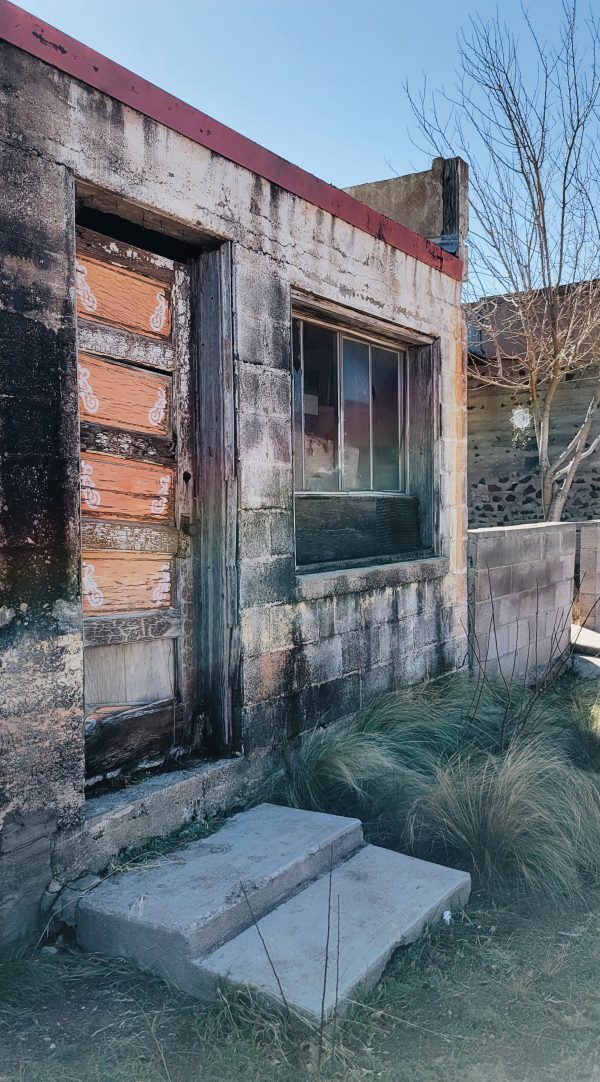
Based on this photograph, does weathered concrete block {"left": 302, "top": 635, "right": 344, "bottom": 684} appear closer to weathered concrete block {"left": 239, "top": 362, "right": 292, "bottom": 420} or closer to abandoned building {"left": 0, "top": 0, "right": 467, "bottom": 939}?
abandoned building {"left": 0, "top": 0, "right": 467, "bottom": 939}

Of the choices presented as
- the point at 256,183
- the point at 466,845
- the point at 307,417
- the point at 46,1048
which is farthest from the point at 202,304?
the point at 46,1048

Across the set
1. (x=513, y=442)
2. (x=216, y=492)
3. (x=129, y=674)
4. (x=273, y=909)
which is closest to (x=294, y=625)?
(x=216, y=492)

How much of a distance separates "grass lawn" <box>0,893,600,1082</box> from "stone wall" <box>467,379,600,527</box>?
32.1 ft

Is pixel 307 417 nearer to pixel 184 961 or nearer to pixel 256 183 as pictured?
pixel 256 183

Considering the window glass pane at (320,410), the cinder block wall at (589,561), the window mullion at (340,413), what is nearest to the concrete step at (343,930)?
the window glass pane at (320,410)

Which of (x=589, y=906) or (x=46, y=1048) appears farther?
(x=589, y=906)

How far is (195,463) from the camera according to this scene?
416cm

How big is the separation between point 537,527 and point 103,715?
5.28m

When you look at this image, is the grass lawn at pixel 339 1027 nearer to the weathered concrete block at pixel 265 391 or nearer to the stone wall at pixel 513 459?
the weathered concrete block at pixel 265 391

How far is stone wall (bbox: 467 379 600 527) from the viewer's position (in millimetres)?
12055

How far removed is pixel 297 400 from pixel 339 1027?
349cm

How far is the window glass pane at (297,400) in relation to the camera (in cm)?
497

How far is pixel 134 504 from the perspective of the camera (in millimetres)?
3834

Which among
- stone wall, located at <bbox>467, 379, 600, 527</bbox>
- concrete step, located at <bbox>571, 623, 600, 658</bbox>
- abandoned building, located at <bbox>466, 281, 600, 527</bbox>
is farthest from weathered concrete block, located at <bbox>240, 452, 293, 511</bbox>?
stone wall, located at <bbox>467, 379, 600, 527</bbox>
